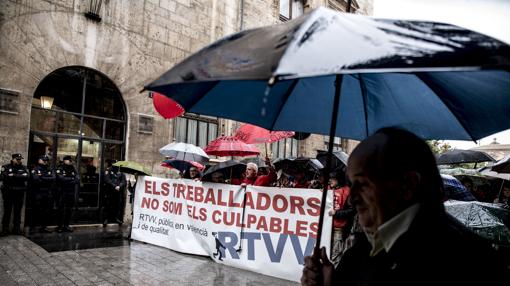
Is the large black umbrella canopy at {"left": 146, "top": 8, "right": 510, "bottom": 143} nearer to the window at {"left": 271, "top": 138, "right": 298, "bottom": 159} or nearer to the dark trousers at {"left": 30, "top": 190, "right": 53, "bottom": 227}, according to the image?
the dark trousers at {"left": 30, "top": 190, "right": 53, "bottom": 227}

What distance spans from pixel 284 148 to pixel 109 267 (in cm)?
1267

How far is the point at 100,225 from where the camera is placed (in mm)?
11508

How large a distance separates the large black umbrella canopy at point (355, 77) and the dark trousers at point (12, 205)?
884 centimetres

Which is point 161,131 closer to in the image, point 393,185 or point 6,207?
point 6,207

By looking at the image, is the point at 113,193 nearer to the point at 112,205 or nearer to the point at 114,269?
the point at 112,205

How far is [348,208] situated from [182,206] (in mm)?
3656

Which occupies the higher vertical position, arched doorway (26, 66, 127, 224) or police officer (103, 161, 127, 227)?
arched doorway (26, 66, 127, 224)

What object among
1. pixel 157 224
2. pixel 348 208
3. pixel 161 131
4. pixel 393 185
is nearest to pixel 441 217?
pixel 393 185

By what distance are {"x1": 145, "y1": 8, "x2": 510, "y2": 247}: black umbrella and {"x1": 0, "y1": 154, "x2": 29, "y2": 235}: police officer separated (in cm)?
868

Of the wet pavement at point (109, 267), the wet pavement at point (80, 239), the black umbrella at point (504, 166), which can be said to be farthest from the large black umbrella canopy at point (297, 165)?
the wet pavement at point (80, 239)

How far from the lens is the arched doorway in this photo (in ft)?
35.2

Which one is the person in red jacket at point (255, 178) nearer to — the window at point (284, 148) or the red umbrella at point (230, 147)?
the red umbrella at point (230, 147)

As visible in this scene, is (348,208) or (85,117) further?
(85,117)

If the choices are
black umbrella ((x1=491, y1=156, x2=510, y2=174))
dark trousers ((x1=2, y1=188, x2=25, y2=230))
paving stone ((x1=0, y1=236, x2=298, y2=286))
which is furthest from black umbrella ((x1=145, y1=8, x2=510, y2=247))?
dark trousers ((x1=2, y1=188, x2=25, y2=230))
